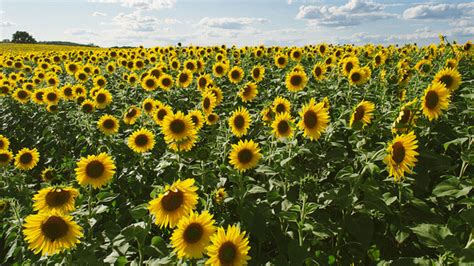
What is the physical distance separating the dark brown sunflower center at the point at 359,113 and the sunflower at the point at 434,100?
0.61 metres

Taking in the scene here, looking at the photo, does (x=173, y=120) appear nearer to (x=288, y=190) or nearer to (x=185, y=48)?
(x=288, y=190)

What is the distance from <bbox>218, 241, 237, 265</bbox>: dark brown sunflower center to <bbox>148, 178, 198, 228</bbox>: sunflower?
48 cm

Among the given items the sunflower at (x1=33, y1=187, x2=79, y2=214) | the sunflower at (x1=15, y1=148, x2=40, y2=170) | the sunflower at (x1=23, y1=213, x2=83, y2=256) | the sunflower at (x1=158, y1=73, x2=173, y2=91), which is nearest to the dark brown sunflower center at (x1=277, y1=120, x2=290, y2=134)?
the sunflower at (x1=33, y1=187, x2=79, y2=214)

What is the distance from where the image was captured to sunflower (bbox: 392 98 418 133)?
3.51 m

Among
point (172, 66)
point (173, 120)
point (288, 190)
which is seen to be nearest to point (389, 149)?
point (288, 190)

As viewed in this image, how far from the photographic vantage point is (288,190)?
4039 mm

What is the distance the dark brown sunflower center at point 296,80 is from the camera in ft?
22.5

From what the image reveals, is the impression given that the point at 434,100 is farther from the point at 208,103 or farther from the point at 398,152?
the point at 208,103

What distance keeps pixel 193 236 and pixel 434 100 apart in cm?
293

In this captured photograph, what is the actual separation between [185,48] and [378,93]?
11.4 meters

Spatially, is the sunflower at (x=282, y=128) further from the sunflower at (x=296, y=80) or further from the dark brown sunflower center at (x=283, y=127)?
the sunflower at (x=296, y=80)

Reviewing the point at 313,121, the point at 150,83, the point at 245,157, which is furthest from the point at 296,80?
the point at 150,83

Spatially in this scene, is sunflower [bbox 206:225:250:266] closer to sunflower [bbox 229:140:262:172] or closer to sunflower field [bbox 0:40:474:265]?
sunflower field [bbox 0:40:474:265]

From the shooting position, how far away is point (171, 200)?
9.65 feet
